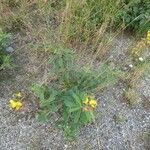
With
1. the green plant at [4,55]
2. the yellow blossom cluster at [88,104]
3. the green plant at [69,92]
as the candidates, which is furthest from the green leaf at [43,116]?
the green plant at [4,55]

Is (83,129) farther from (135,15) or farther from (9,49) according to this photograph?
(135,15)

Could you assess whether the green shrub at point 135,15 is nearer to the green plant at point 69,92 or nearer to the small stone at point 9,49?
the green plant at point 69,92

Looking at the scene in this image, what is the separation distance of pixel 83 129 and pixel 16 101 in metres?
0.58

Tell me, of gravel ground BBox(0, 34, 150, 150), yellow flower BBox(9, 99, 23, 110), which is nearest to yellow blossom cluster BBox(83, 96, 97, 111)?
gravel ground BBox(0, 34, 150, 150)

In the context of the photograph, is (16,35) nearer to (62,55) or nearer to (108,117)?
(62,55)

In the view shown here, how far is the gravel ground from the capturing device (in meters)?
2.99

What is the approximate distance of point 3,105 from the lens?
3146mm

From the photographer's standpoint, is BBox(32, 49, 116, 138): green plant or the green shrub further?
the green shrub

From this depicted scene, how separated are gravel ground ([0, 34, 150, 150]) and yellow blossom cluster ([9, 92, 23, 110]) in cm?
5

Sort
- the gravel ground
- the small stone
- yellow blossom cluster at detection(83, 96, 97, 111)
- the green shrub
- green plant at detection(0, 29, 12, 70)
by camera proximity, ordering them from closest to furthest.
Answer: yellow blossom cluster at detection(83, 96, 97, 111) → the gravel ground → green plant at detection(0, 29, 12, 70) → the small stone → the green shrub

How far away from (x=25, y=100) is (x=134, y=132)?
942 millimetres

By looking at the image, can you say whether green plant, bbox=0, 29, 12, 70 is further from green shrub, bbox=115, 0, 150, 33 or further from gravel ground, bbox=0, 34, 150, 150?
green shrub, bbox=115, 0, 150, 33

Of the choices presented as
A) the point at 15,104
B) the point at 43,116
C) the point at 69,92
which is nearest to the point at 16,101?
the point at 15,104

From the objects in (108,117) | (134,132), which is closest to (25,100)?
(108,117)
